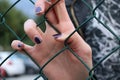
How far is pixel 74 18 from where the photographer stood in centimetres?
165

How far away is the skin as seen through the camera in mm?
1403

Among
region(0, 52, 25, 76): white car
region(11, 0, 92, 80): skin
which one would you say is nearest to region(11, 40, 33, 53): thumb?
region(11, 0, 92, 80): skin

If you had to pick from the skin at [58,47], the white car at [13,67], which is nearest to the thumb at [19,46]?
the skin at [58,47]

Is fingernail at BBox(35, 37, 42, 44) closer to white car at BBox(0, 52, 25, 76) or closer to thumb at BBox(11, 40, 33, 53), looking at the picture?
thumb at BBox(11, 40, 33, 53)

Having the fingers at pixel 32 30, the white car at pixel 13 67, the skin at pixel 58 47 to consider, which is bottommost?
the skin at pixel 58 47

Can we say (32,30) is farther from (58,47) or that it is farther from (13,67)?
(13,67)

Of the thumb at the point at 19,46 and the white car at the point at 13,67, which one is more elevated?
the white car at the point at 13,67

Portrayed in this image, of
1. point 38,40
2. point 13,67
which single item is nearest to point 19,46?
point 38,40

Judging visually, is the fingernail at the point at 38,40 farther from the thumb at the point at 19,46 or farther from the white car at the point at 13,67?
the white car at the point at 13,67

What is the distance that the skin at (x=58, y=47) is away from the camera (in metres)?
1.40

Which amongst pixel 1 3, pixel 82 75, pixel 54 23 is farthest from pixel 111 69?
pixel 1 3

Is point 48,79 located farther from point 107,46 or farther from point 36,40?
point 107,46

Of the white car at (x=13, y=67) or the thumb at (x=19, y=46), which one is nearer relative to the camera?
the thumb at (x=19, y=46)

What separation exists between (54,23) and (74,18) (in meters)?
0.23
